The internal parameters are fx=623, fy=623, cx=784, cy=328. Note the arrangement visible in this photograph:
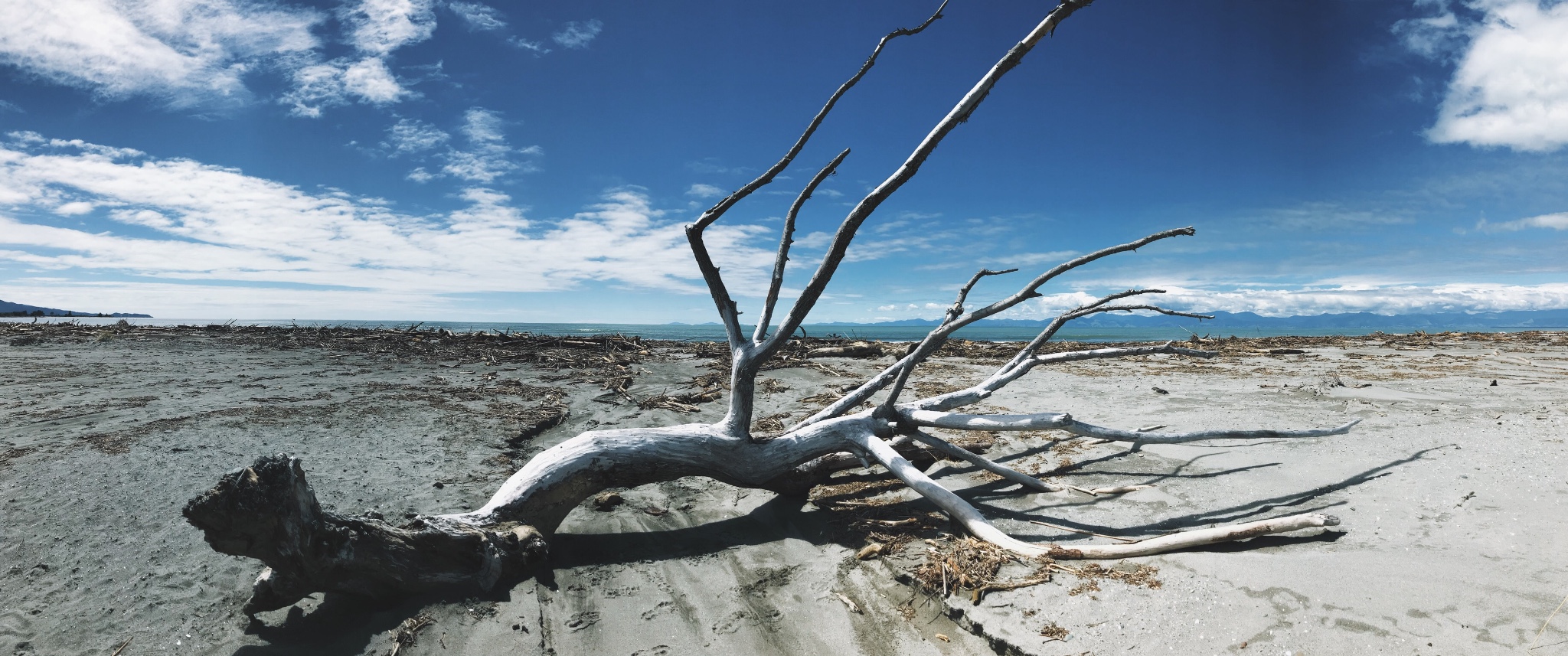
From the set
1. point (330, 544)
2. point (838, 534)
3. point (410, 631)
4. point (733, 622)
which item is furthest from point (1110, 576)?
point (330, 544)

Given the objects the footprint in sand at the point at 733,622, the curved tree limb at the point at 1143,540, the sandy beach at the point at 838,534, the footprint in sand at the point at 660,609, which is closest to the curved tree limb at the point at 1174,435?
the sandy beach at the point at 838,534

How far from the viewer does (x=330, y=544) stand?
2771 millimetres

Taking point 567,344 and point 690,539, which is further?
point 567,344

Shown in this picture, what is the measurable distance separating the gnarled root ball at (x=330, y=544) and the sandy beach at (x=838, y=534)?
13 centimetres

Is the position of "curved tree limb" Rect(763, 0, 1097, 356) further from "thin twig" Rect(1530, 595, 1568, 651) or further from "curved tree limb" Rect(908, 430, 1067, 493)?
"thin twig" Rect(1530, 595, 1568, 651)

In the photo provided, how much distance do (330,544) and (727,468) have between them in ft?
7.33

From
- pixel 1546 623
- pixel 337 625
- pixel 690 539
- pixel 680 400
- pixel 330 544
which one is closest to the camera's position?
pixel 1546 623

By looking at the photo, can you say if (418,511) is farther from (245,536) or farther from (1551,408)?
(1551,408)

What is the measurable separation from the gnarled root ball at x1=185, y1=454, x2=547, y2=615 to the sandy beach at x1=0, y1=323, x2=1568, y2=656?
0.43 feet

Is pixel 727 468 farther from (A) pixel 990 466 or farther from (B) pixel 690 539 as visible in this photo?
(A) pixel 990 466

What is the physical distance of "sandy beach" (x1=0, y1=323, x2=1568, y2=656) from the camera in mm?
2584

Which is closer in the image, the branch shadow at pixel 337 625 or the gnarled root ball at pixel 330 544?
the gnarled root ball at pixel 330 544

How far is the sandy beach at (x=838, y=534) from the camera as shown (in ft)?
8.48

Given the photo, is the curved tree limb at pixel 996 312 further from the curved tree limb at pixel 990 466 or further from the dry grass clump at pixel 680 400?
the dry grass clump at pixel 680 400
